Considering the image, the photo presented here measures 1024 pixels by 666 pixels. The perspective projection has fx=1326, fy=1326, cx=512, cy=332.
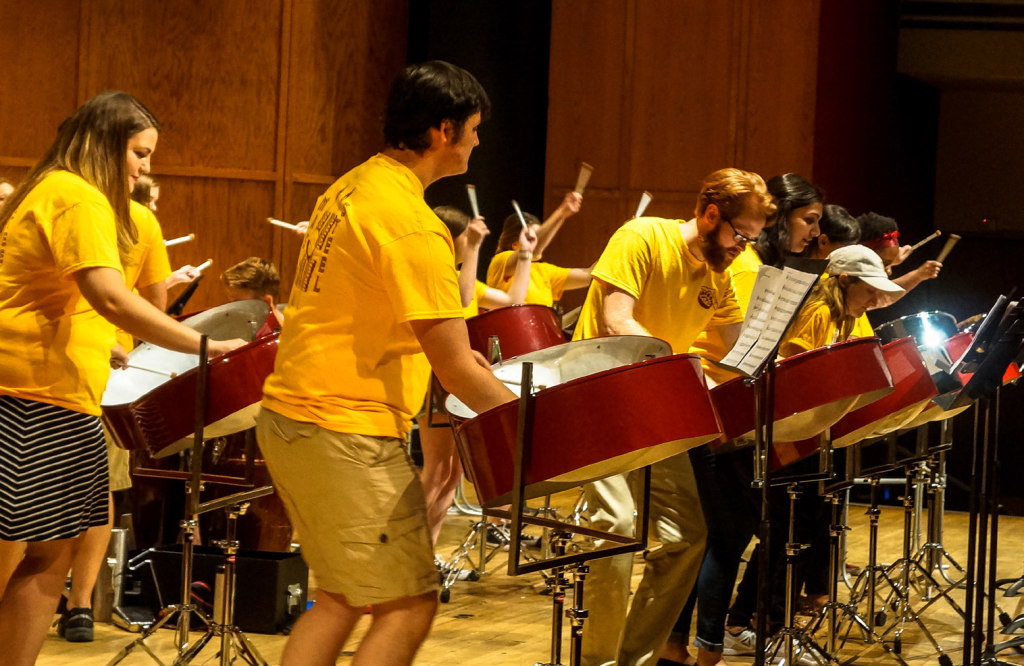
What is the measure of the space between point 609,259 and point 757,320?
526mm

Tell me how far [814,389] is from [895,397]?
417mm

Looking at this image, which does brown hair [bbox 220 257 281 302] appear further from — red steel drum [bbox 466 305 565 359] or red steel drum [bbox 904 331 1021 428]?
red steel drum [bbox 904 331 1021 428]

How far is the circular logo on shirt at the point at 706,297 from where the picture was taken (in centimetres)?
254

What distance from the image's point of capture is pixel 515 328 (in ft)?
9.25

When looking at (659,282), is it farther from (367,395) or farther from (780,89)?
(780,89)

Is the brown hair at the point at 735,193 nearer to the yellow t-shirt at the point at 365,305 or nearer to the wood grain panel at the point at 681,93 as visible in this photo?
the yellow t-shirt at the point at 365,305

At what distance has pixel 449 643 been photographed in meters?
3.04

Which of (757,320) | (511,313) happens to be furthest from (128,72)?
(757,320)

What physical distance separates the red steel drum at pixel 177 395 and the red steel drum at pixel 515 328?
597 millimetres

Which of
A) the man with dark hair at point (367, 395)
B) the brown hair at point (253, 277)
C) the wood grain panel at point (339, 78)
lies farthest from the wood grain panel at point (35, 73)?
the man with dark hair at point (367, 395)

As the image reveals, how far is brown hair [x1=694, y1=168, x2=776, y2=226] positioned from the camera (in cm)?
245

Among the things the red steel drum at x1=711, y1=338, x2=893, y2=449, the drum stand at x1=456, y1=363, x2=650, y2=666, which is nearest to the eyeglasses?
the red steel drum at x1=711, y1=338, x2=893, y2=449

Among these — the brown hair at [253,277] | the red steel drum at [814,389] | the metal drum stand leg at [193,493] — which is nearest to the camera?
the metal drum stand leg at [193,493]

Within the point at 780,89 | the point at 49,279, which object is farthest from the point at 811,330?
the point at 780,89
